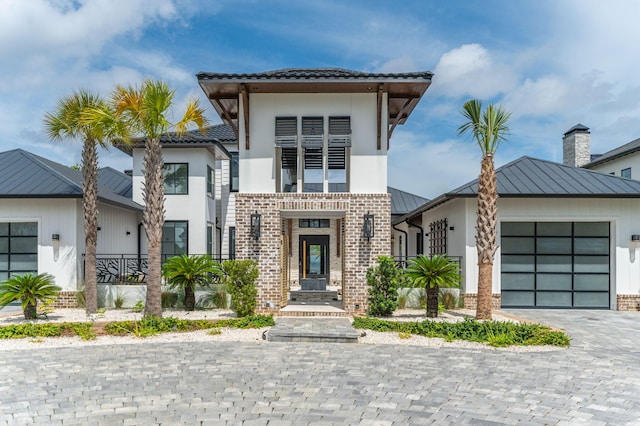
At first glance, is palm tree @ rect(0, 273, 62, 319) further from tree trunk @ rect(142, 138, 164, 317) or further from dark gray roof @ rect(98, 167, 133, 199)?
dark gray roof @ rect(98, 167, 133, 199)

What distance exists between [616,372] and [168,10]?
1282cm

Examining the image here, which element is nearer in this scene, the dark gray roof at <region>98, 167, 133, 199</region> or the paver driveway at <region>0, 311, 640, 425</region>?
the paver driveway at <region>0, 311, 640, 425</region>

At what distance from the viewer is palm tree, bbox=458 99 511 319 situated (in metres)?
11.9

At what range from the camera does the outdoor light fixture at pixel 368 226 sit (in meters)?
12.8

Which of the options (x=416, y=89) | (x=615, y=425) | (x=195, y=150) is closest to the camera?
(x=615, y=425)

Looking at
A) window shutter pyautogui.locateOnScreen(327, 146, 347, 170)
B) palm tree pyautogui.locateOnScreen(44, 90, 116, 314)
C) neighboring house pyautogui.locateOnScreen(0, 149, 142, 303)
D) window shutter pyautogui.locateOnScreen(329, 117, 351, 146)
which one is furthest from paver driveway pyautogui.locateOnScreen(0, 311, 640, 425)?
window shutter pyautogui.locateOnScreen(327, 146, 347, 170)

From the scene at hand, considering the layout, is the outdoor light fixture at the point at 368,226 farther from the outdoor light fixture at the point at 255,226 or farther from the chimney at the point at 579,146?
the chimney at the point at 579,146

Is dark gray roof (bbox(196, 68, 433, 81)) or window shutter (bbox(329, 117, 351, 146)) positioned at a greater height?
dark gray roof (bbox(196, 68, 433, 81))

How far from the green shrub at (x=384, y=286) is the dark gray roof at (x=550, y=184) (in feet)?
11.2

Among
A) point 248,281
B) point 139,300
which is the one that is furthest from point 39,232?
point 248,281

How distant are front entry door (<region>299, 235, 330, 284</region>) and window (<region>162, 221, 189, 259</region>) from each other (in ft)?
21.5

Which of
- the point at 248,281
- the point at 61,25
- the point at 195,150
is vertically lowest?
the point at 248,281

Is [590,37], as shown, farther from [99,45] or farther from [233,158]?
[99,45]

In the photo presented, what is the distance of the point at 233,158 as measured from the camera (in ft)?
69.2
